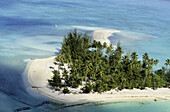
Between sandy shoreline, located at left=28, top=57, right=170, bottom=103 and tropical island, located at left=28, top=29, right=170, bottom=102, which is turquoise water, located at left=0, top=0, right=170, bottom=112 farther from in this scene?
tropical island, located at left=28, top=29, right=170, bottom=102

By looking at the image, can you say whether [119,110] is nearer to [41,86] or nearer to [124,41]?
[41,86]

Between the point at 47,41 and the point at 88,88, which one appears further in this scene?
the point at 47,41

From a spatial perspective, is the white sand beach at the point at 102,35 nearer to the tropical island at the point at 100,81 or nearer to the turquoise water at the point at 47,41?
the turquoise water at the point at 47,41

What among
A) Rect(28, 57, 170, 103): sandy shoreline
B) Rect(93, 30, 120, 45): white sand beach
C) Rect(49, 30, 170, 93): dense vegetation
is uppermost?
Rect(93, 30, 120, 45): white sand beach

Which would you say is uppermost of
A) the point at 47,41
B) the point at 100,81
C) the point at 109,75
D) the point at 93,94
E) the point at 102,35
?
the point at 102,35

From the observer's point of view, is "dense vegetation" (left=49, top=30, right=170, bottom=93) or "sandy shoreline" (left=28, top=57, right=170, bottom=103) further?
"dense vegetation" (left=49, top=30, right=170, bottom=93)

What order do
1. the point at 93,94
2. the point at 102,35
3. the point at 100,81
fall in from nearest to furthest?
the point at 93,94 → the point at 100,81 → the point at 102,35

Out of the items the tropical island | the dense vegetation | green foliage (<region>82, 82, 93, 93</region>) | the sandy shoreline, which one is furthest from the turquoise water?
the dense vegetation

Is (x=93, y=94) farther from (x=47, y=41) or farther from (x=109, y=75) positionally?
(x=47, y=41)

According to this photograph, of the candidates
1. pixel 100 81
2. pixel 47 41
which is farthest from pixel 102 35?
pixel 100 81
